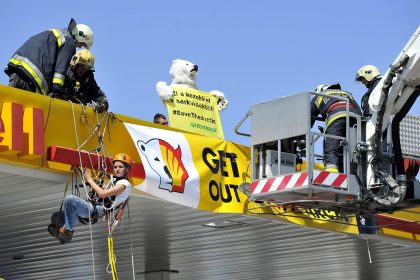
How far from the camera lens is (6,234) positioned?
18078mm

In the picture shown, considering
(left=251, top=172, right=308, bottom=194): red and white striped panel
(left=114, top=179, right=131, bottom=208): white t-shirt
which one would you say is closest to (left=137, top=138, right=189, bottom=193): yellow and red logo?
(left=251, top=172, right=308, bottom=194): red and white striped panel

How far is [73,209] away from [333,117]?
4615 millimetres

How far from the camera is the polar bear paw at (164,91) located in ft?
57.2

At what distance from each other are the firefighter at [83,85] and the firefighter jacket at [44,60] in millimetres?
176

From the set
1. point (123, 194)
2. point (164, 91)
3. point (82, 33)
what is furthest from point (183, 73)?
point (123, 194)

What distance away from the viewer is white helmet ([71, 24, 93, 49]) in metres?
15.4

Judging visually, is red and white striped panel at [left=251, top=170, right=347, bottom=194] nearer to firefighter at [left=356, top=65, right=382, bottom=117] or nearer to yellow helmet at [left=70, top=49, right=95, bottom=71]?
firefighter at [left=356, top=65, right=382, bottom=117]

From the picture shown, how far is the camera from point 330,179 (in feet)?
45.9

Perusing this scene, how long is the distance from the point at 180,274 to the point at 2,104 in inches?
489

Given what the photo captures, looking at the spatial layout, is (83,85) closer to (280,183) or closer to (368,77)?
(280,183)

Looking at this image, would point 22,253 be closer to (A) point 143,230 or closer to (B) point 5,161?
(A) point 143,230

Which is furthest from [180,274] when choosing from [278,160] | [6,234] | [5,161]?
[5,161]

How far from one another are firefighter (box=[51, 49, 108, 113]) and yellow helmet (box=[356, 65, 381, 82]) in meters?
4.54

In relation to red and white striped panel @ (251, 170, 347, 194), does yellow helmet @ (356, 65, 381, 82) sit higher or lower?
higher
